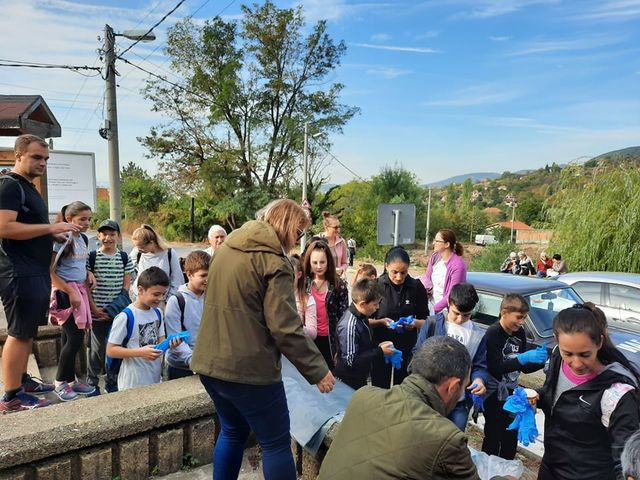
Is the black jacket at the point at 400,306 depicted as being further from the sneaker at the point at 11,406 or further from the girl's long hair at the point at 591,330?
the sneaker at the point at 11,406

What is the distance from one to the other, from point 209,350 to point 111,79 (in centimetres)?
957

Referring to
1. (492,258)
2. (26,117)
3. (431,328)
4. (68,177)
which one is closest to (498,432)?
(431,328)

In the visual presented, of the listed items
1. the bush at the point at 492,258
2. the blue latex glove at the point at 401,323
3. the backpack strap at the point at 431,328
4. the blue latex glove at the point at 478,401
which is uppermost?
the backpack strap at the point at 431,328

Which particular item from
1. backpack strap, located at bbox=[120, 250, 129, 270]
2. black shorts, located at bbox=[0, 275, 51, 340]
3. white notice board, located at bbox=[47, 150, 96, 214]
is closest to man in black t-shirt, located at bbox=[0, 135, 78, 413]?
black shorts, located at bbox=[0, 275, 51, 340]

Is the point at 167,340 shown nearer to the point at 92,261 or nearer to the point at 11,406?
the point at 11,406

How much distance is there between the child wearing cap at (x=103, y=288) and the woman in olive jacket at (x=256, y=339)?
2.19 m

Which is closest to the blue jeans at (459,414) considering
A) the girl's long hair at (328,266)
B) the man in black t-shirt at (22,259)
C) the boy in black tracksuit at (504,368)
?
the boy in black tracksuit at (504,368)

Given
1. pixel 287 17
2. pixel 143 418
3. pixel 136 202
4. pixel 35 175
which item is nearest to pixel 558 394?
pixel 143 418

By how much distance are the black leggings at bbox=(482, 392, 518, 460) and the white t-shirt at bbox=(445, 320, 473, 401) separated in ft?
1.34

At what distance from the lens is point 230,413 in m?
2.26

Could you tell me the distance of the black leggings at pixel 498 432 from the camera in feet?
9.96

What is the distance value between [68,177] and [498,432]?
291 inches

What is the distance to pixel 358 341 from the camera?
326 cm

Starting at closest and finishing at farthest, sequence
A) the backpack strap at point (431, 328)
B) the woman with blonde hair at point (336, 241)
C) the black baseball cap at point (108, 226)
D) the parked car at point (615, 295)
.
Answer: the backpack strap at point (431, 328) → the black baseball cap at point (108, 226) → the woman with blonde hair at point (336, 241) → the parked car at point (615, 295)
